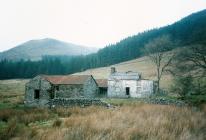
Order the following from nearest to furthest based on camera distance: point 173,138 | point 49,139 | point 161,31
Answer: point 49,139
point 173,138
point 161,31

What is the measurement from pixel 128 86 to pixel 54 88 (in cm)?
1281

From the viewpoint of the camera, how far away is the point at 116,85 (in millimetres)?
45688

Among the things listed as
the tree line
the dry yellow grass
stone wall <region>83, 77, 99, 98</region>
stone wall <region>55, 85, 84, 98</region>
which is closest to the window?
stone wall <region>55, 85, 84, 98</region>

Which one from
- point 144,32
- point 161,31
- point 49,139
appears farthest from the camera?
point 144,32

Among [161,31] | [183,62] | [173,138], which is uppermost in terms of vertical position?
[161,31]

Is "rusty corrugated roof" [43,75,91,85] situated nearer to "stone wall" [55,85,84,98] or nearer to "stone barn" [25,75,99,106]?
"stone barn" [25,75,99,106]

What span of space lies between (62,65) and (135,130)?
10878 centimetres

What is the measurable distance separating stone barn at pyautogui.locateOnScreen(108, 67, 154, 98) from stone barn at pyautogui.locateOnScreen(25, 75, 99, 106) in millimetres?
5399

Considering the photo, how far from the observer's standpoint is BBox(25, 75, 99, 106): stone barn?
1499 inches

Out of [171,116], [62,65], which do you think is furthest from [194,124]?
[62,65]

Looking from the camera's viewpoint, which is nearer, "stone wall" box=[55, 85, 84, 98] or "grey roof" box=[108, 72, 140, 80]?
"stone wall" box=[55, 85, 84, 98]

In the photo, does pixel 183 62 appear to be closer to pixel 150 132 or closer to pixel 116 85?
pixel 150 132

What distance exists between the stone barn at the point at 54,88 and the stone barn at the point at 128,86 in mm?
5399

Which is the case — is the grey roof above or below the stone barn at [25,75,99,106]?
above
